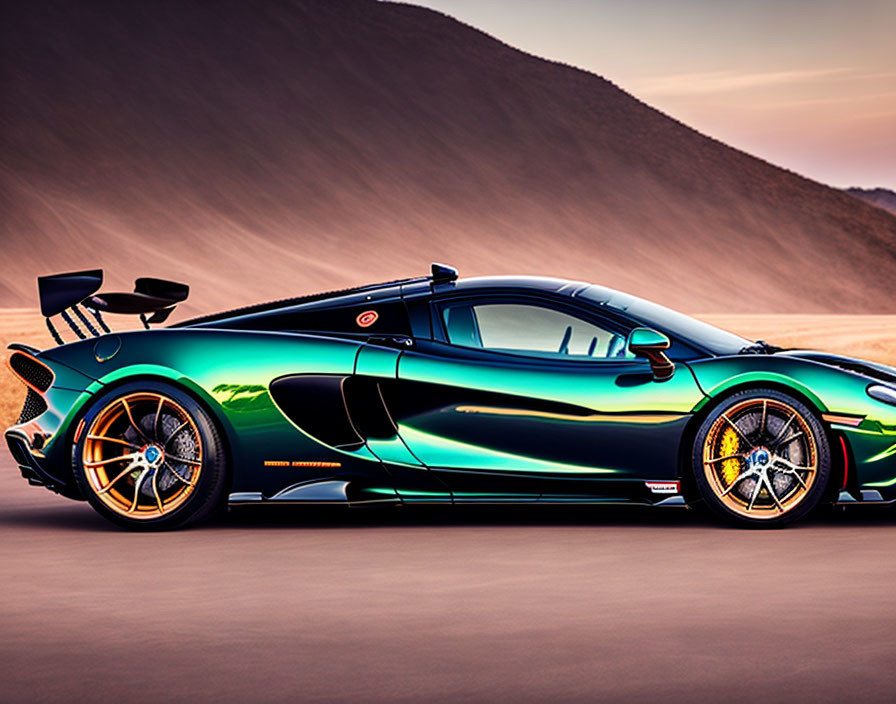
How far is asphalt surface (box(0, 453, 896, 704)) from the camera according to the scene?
16.8 ft

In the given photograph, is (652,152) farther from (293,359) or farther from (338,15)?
(293,359)

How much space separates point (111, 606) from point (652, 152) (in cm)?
10513

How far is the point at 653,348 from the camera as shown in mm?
8195

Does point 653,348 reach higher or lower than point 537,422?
higher

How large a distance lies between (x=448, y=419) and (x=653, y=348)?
1052 mm

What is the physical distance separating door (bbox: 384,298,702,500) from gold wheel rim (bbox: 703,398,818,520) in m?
0.19

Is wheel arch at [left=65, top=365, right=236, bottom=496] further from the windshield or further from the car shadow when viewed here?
the windshield

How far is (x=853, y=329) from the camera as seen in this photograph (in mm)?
33094

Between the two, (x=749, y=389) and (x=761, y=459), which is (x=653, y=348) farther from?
(x=761, y=459)

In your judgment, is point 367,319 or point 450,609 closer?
point 450,609

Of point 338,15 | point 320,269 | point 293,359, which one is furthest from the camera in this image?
point 338,15

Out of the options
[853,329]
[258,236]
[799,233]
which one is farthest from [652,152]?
[853,329]

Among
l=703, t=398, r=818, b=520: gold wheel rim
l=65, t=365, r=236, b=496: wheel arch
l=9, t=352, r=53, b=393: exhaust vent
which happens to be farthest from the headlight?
l=9, t=352, r=53, b=393: exhaust vent

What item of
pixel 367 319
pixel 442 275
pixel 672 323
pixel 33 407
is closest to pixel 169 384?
pixel 33 407
